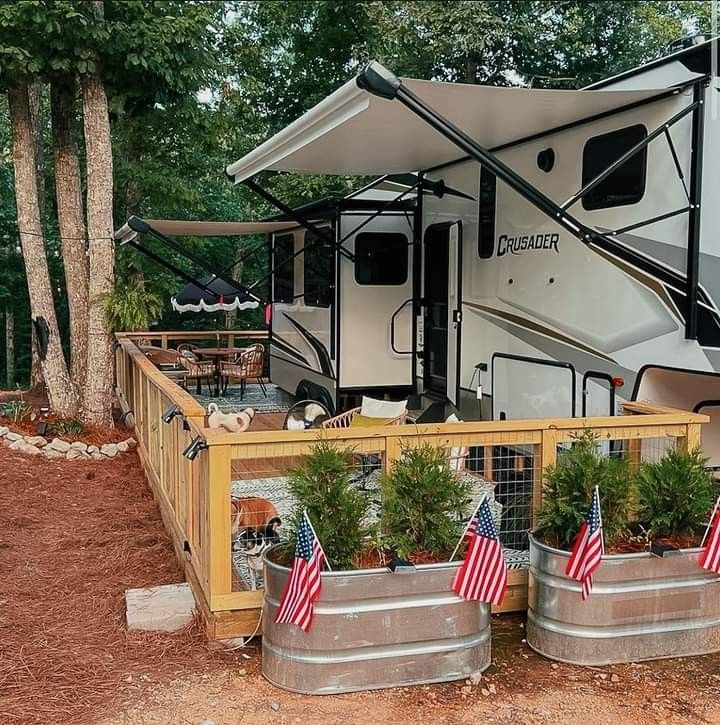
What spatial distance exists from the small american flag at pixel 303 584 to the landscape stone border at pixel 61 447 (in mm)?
5244

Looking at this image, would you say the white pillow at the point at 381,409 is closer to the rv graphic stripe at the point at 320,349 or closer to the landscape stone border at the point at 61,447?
the rv graphic stripe at the point at 320,349

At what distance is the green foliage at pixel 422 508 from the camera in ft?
10.5

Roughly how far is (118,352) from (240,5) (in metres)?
8.29

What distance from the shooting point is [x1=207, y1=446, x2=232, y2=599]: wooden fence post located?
3307mm

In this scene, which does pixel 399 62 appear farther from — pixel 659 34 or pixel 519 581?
pixel 519 581

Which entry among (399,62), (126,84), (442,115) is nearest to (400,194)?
(442,115)

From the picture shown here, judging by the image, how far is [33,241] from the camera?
8750mm

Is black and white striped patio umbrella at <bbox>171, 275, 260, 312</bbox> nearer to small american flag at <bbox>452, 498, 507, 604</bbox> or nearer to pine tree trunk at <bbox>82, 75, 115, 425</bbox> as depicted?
pine tree trunk at <bbox>82, 75, 115, 425</bbox>

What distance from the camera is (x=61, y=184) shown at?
8.87 metres

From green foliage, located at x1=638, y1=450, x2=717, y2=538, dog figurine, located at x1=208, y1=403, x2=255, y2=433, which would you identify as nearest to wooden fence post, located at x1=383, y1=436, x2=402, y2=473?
green foliage, located at x1=638, y1=450, x2=717, y2=538

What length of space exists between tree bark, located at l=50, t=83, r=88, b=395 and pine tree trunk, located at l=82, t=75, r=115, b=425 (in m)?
0.46

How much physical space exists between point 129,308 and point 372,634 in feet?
19.3

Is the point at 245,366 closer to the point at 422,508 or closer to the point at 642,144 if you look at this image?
the point at 642,144

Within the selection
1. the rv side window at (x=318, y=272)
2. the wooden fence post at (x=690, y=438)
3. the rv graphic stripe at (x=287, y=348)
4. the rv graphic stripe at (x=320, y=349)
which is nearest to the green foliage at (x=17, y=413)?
the rv graphic stripe at (x=287, y=348)
